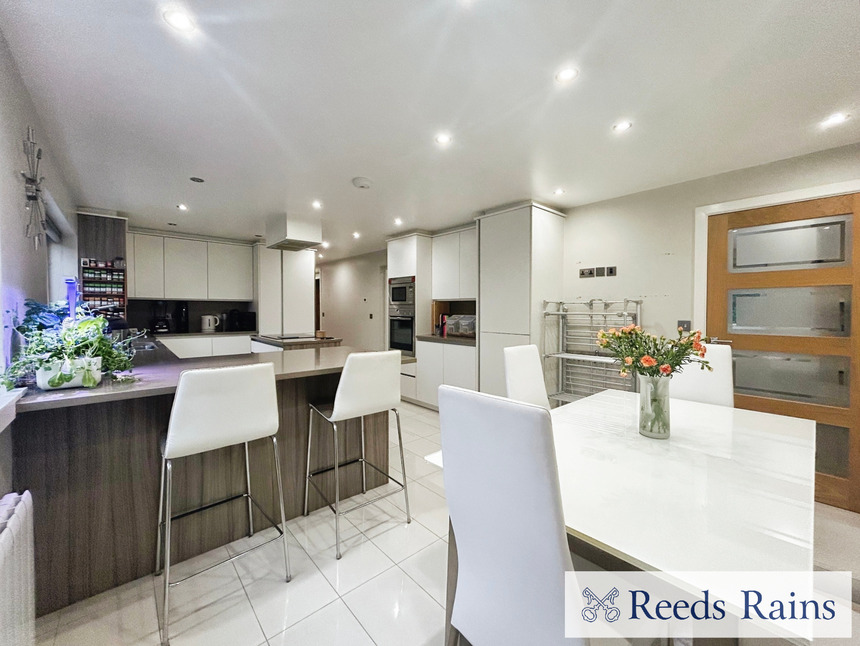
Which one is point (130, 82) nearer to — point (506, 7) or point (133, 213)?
point (506, 7)

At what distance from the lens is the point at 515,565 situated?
0.82 m

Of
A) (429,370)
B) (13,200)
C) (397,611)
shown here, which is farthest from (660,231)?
(13,200)

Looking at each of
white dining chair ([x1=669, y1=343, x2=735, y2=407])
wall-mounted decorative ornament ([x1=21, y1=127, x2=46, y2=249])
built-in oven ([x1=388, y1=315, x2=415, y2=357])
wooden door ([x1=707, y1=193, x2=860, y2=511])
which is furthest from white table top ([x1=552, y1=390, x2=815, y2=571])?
built-in oven ([x1=388, y1=315, x2=415, y2=357])

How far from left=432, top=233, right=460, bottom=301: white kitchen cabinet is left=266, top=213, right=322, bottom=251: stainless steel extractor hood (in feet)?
5.00

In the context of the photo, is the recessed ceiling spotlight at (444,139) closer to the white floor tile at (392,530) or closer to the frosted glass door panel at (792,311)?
the white floor tile at (392,530)

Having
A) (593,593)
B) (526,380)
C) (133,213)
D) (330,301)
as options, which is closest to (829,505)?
(526,380)

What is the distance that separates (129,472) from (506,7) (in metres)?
2.55

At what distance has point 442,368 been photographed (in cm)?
436

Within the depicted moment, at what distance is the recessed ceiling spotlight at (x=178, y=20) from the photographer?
128cm

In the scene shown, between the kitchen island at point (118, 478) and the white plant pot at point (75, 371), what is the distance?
4 cm

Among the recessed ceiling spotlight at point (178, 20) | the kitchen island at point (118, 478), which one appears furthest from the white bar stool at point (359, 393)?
the recessed ceiling spotlight at point (178, 20)

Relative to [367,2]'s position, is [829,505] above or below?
below

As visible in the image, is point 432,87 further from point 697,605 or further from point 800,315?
point 800,315

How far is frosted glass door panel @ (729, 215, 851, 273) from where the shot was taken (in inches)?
92.2
